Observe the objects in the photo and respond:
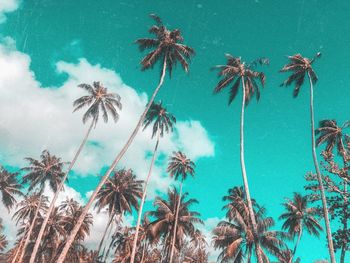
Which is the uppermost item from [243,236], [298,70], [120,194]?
[298,70]

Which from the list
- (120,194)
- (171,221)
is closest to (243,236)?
(171,221)

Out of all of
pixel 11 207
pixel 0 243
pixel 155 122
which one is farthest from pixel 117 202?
pixel 0 243

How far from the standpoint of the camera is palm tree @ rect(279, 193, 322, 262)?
41844mm

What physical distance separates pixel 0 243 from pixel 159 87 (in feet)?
269

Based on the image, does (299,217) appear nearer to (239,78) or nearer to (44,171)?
(239,78)

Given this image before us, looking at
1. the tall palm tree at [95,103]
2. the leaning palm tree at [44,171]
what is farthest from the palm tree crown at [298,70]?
the leaning palm tree at [44,171]

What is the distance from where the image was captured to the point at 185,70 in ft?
97.1

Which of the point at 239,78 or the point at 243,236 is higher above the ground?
the point at 239,78

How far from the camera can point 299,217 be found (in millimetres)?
42406

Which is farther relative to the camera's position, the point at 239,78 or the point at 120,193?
the point at 120,193

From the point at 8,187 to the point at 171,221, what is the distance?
3115cm

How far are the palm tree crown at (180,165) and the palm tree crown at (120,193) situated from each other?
18.0 feet

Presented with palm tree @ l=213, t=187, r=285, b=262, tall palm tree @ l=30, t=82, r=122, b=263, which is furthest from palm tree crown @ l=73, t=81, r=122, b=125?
palm tree @ l=213, t=187, r=285, b=262

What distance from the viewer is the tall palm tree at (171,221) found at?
131 ft
